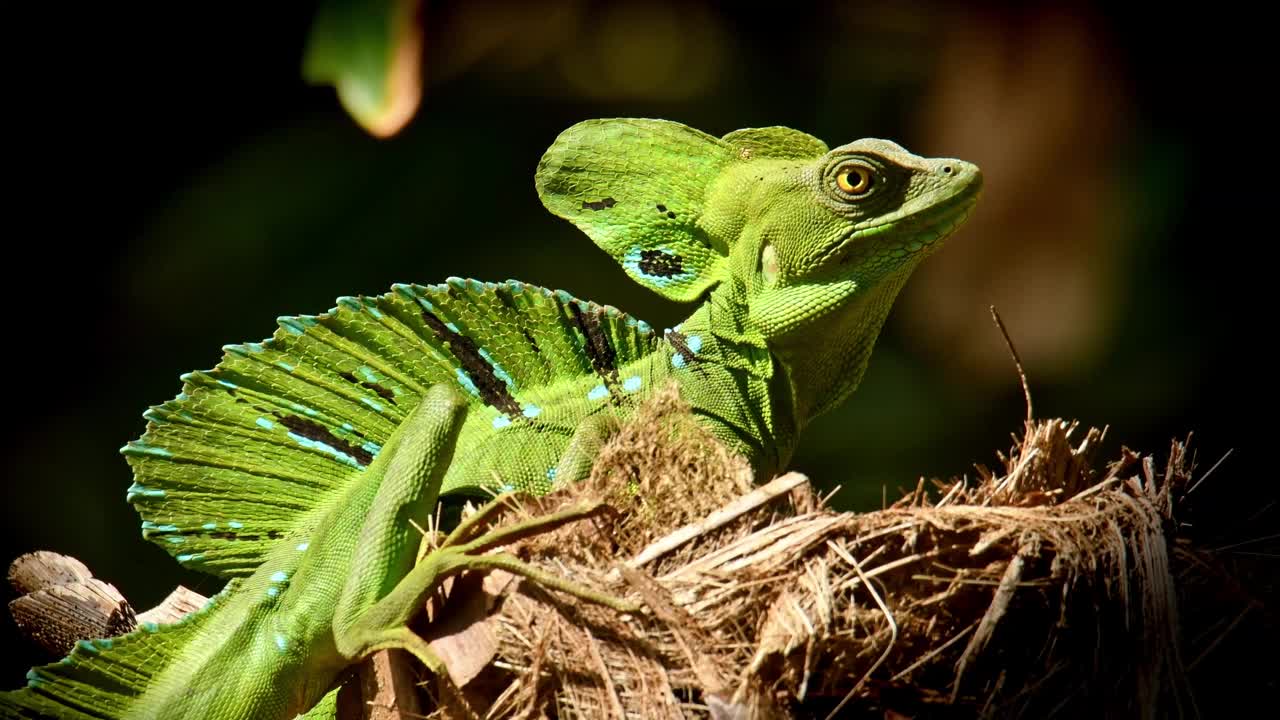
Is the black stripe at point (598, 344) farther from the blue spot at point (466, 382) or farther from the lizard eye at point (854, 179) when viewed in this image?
the lizard eye at point (854, 179)

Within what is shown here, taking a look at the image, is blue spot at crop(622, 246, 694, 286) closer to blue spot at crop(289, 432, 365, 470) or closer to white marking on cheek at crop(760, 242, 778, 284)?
white marking on cheek at crop(760, 242, 778, 284)

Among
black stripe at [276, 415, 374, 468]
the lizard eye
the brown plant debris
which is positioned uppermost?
the lizard eye

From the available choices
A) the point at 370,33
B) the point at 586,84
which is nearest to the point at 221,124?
the point at 370,33

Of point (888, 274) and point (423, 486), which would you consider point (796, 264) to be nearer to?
point (888, 274)

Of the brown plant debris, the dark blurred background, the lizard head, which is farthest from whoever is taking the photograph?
the dark blurred background

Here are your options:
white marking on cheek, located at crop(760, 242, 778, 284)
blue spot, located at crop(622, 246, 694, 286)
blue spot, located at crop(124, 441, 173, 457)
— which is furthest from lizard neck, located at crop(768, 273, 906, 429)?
blue spot, located at crop(124, 441, 173, 457)

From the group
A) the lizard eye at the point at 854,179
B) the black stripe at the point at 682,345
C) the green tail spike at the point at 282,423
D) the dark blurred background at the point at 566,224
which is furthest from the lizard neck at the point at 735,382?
the dark blurred background at the point at 566,224

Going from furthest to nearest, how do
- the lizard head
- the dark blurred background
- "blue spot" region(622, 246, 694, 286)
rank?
the dark blurred background → "blue spot" region(622, 246, 694, 286) → the lizard head
